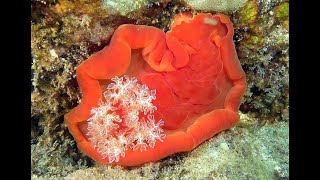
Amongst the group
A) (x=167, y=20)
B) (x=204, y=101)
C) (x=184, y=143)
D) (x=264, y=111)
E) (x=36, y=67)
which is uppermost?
(x=167, y=20)

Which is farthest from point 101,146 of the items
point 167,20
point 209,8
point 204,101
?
point 209,8

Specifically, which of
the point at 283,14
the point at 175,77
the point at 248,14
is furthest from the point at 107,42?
the point at 283,14

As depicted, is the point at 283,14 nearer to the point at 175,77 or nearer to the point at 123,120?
the point at 175,77

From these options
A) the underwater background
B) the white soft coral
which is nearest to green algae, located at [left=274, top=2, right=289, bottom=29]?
the underwater background

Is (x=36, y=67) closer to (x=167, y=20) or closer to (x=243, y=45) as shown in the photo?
(x=167, y=20)

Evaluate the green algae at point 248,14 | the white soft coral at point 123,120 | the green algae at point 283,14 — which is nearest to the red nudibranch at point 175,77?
the white soft coral at point 123,120
